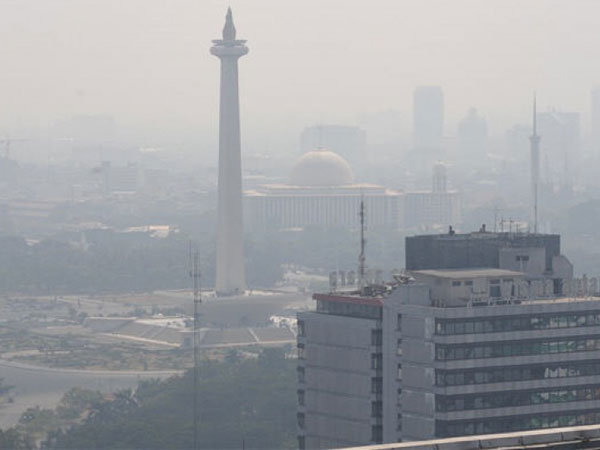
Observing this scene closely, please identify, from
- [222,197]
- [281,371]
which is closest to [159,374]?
[281,371]

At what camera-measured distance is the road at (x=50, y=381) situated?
346 ft

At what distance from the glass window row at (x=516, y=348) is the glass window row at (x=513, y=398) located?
43.8 inches

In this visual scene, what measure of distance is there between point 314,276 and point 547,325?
127 meters

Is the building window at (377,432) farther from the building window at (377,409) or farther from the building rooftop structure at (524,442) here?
the building rooftop structure at (524,442)

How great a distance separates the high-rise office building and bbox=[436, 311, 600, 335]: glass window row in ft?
0.09

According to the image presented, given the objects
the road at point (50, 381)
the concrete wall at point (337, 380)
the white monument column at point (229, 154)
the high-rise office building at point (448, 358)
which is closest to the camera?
the high-rise office building at point (448, 358)

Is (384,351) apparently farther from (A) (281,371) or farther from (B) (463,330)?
(A) (281,371)

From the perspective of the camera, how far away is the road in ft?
346

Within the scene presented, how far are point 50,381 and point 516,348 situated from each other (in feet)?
191

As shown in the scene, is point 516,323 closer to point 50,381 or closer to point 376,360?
point 376,360

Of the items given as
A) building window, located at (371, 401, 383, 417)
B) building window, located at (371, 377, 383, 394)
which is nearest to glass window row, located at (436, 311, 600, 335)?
building window, located at (371, 377, 383, 394)

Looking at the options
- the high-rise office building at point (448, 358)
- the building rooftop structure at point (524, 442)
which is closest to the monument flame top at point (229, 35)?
the high-rise office building at point (448, 358)

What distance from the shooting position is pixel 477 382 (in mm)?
58656

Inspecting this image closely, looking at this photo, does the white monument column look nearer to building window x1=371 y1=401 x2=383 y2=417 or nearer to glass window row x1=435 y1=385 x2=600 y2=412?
building window x1=371 y1=401 x2=383 y2=417
